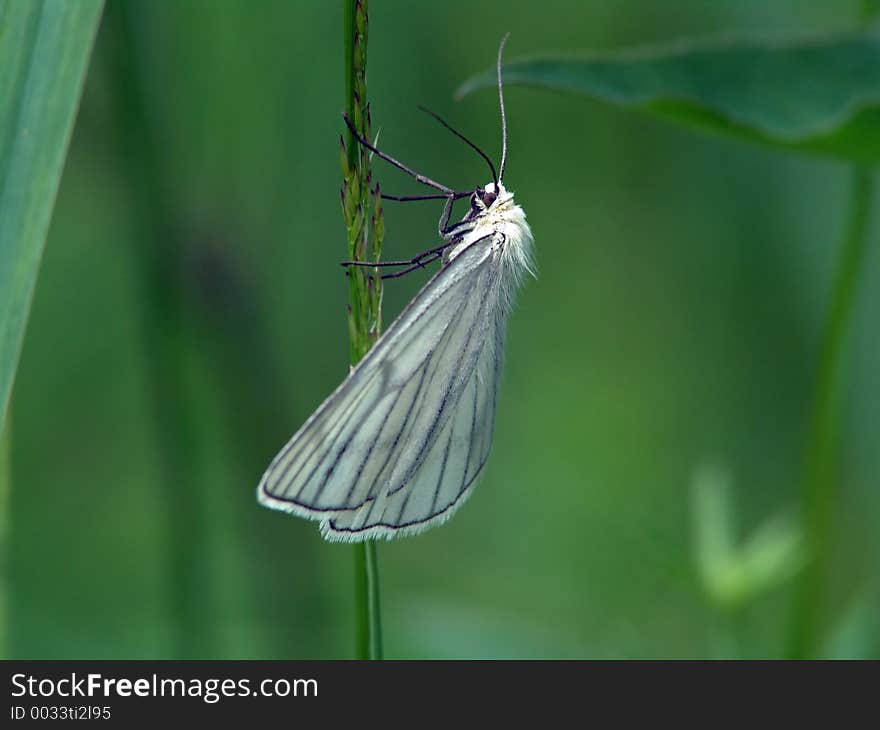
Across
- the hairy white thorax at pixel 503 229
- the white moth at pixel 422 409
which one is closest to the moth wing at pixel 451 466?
the white moth at pixel 422 409

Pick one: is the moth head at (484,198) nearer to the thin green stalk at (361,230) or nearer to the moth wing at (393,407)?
the moth wing at (393,407)

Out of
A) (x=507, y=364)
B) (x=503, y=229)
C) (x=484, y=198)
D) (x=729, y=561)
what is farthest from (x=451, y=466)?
(x=507, y=364)

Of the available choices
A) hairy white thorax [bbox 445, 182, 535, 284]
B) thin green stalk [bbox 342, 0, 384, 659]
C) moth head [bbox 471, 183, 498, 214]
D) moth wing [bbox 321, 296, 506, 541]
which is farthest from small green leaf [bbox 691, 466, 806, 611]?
thin green stalk [bbox 342, 0, 384, 659]

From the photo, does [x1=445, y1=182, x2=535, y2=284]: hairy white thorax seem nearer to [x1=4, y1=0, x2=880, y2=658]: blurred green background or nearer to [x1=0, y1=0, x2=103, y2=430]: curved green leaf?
[x1=4, y1=0, x2=880, y2=658]: blurred green background

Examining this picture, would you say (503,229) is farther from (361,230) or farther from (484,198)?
(361,230)

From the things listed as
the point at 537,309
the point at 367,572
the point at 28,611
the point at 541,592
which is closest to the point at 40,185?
the point at 367,572

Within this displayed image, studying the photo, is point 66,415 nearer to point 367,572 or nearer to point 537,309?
point 537,309
